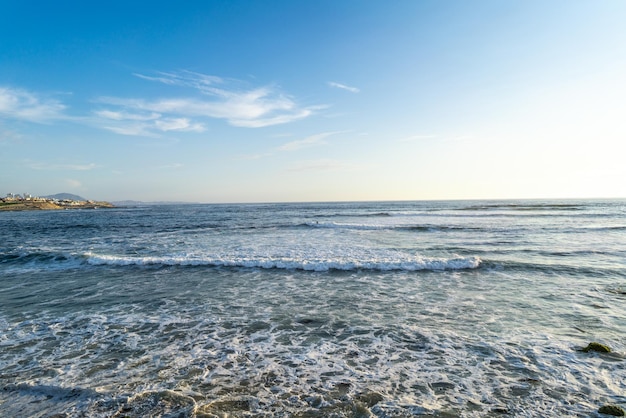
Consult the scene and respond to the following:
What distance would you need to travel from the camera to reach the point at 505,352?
651 cm

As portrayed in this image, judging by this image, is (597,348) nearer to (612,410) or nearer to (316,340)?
(612,410)

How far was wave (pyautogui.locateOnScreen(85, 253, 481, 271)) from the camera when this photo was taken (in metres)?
15.1

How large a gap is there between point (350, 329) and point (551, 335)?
177 inches

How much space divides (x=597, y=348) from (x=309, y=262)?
10.9 metres

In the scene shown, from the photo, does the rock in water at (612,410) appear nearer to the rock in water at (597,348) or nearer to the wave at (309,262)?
the rock in water at (597,348)

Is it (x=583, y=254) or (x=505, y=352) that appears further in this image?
(x=583, y=254)

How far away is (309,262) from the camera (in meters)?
15.7

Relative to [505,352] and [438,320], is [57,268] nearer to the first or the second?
[438,320]

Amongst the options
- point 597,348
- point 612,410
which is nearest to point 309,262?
point 597,348

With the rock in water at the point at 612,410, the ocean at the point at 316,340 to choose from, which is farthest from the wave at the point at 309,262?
the rock in water at the point at 612,410

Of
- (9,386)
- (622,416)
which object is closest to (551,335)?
(622,416)

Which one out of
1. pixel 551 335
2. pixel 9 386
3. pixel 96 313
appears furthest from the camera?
pixel 96 313

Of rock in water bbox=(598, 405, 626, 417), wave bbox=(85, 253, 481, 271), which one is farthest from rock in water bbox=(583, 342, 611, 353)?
wave bbox=(85, 253, 481, 271)

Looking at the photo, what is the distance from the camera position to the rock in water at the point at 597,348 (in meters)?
6.45
